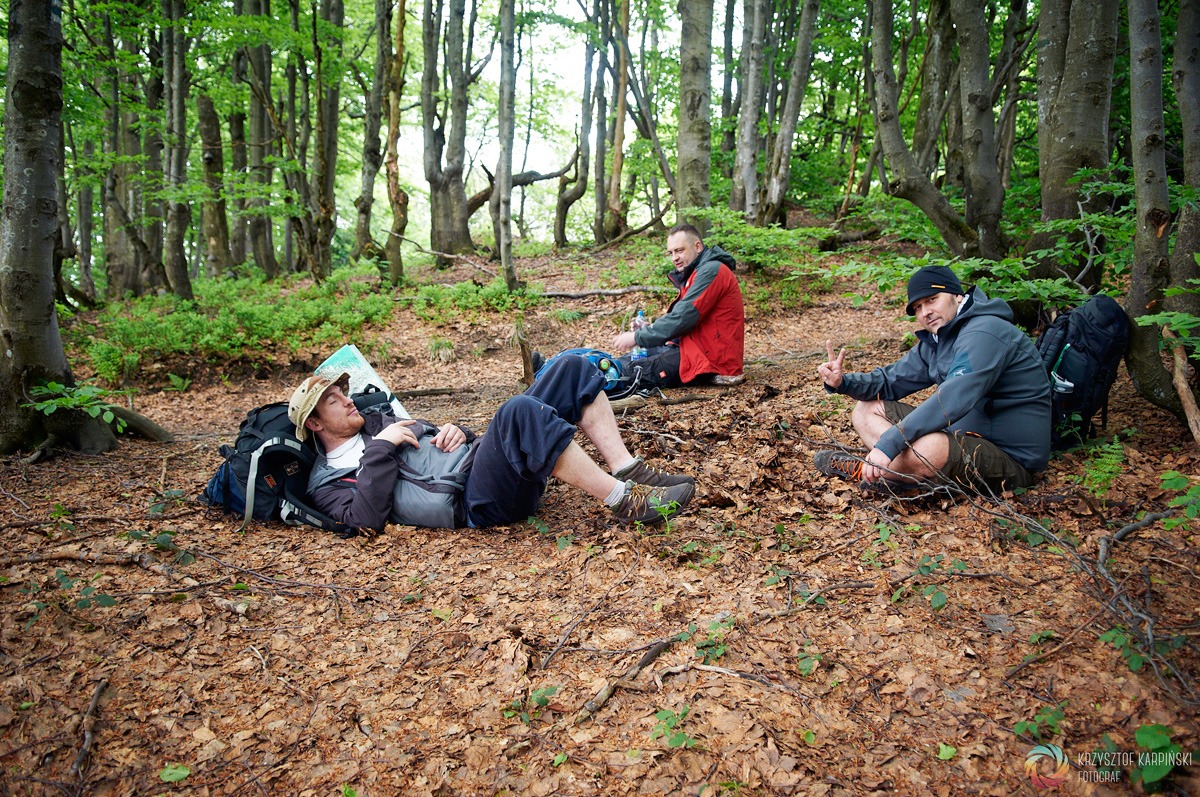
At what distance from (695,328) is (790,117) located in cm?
687

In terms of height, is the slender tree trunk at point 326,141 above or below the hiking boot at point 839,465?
above

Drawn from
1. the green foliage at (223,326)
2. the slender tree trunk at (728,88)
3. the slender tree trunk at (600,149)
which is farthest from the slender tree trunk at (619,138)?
the green foliage at (223,326)

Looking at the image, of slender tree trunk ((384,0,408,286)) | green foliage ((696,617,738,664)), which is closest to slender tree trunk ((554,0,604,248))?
slender tree trunk ((384,0,408,286))

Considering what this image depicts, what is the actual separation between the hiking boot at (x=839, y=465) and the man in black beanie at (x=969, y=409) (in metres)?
0.13

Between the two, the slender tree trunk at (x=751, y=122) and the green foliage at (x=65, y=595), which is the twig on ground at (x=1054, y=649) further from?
the slender tree trunk at (x=751, y=122)

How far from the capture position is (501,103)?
9977 millimetres

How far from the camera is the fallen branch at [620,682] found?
7.95 ft

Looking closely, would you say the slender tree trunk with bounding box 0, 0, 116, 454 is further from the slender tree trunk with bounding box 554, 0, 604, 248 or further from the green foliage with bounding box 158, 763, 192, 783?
the slender tree trunk with bounding box 554, 0, 604, 248

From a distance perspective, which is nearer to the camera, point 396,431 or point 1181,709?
point 1181,709

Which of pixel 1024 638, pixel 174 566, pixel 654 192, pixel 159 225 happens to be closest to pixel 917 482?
pixel 1024 638

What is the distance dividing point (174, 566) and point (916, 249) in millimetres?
12823

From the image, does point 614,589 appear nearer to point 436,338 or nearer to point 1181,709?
point 1181,709

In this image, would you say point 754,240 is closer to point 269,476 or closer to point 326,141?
point 269,476

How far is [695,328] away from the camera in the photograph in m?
6.25
